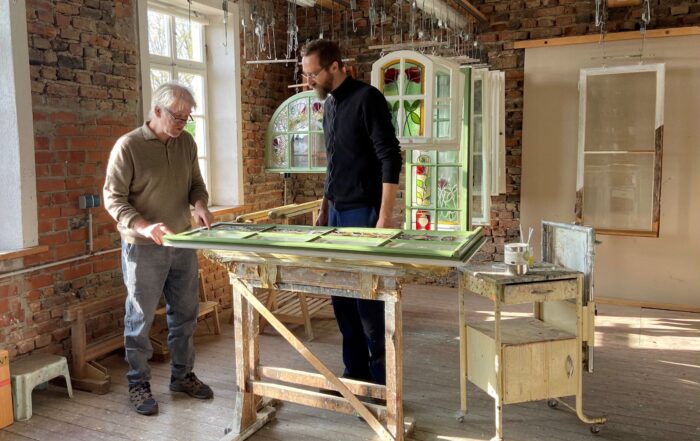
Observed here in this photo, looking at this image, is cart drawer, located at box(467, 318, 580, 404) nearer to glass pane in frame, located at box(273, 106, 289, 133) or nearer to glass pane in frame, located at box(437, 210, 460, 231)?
glass pane in frame, located at box(437, 210, 460, 231)

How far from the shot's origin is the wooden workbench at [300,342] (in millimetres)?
Answer: 2752

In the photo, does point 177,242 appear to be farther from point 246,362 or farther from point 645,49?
point 645,49

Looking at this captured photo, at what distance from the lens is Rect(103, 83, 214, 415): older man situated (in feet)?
11.0

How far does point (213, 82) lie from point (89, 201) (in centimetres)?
194

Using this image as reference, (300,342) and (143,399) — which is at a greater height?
(300,342)

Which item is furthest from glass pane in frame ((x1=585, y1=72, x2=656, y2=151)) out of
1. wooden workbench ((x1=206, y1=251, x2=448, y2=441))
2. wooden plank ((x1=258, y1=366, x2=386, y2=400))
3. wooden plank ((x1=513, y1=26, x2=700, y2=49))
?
wooden plank ((x1=258, y1=366, x2=386, y2=400))

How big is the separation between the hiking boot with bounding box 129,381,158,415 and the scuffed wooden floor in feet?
0.16

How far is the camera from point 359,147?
3.28m

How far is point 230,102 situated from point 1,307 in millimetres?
2648

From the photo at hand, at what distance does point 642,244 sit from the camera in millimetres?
5629

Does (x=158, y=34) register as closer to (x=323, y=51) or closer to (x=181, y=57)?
(x=181, y=57)

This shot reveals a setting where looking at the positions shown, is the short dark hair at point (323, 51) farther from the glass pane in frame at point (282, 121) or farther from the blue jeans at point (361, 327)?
the glass pane in frame at point (282, 121)

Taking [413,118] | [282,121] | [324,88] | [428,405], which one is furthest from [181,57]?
[428,405]

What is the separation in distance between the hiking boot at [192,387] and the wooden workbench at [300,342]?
0.49 meters
